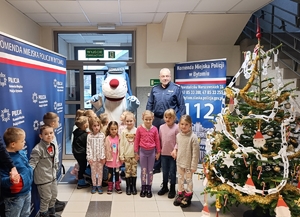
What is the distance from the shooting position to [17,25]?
4168 mm

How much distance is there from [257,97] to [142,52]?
10.1 ft

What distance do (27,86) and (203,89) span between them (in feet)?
9.42

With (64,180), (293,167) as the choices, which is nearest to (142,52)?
(64,180)

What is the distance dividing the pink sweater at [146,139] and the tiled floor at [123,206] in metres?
0.63

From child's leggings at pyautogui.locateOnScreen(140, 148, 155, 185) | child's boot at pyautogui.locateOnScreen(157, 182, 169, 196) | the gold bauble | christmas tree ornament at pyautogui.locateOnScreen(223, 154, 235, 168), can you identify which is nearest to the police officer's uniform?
child's leggings at pyautogui.locateOnScreen(140, 148, 155, 185)

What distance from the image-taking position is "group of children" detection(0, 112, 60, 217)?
1.99 m

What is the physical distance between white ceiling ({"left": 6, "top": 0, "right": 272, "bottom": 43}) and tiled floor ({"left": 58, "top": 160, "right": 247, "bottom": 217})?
2.71 metres

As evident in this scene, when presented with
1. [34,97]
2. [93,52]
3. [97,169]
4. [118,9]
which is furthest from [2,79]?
[93,52]

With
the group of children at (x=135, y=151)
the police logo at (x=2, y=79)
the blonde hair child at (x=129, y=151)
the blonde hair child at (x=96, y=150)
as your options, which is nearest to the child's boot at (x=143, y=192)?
the group of children at (x=135, y=151)

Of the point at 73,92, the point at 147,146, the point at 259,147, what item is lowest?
the point at 147,146

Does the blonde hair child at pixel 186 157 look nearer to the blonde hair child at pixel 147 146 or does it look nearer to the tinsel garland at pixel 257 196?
the blonde hair child at pixel 147 146

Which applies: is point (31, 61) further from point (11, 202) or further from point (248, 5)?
point (248, 5)

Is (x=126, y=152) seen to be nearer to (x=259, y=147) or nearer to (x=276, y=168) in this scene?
Answer: (x=259, y=147)

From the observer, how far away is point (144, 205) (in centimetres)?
313
